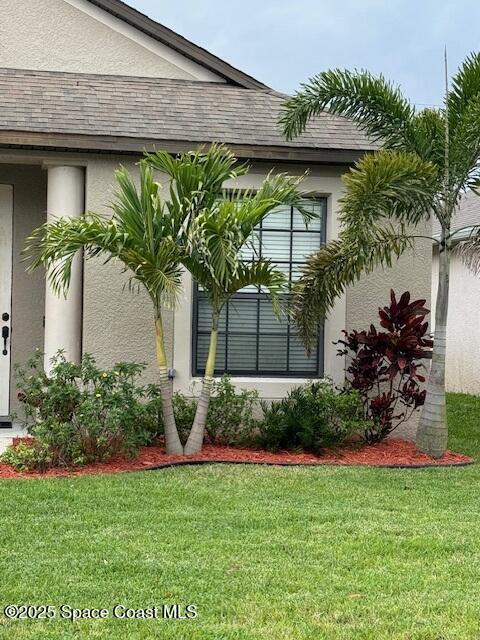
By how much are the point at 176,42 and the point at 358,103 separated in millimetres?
3273

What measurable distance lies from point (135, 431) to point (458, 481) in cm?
307

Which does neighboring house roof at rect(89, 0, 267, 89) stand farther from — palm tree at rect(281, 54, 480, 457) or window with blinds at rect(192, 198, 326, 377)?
window with blinds at rect(192, 198, 326, 377)

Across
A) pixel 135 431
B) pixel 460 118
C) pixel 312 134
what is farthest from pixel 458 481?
pixel 312 134

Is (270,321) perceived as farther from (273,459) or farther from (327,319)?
(273,459)

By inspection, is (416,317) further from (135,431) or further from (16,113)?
(16,113)

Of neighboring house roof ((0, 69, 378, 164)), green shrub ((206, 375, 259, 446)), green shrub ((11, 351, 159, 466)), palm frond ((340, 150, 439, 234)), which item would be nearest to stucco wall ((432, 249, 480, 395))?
neighboring house roof ((0, 69, 378, 164))

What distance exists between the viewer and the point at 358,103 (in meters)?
9.18

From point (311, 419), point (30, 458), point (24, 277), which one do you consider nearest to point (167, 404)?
point (30, 458)

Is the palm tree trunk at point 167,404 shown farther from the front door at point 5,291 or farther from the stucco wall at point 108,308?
the front door at point 5,291

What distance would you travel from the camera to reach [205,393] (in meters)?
8.73

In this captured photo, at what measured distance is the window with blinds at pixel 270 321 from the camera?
9.91 metres

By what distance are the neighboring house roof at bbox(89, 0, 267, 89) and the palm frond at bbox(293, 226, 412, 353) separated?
339cm

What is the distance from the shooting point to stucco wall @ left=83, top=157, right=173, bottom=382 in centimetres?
959

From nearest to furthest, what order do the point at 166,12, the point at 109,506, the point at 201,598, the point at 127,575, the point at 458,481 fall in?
the point at 201,598
the point at 127,575
the point at 109,506
the point at 458,481
the point at 166,12
